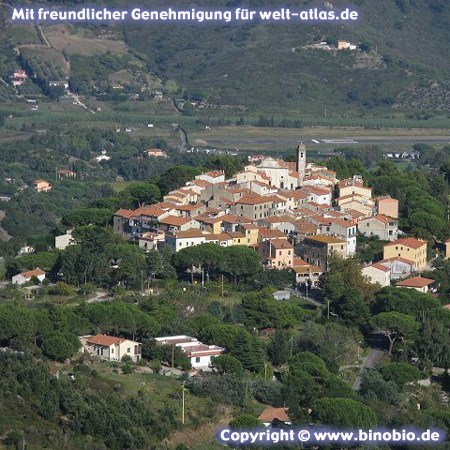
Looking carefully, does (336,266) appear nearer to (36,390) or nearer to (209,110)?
(36,390)

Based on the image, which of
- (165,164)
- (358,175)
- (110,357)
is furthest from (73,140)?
(110,357)

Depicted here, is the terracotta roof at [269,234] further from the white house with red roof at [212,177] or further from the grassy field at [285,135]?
the grassy field at [285,135]

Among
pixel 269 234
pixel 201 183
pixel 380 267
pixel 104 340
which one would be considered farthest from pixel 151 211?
pixel 104 340

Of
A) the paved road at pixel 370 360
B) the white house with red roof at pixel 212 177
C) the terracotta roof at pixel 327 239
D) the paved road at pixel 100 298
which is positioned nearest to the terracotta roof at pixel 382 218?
the terracotta roof at pixel 327 239

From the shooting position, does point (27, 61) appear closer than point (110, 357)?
No

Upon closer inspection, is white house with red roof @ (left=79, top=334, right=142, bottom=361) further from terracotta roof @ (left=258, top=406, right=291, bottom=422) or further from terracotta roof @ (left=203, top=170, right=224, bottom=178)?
terracotta roof @ (left=203, top=170, right=224, bottom=178)

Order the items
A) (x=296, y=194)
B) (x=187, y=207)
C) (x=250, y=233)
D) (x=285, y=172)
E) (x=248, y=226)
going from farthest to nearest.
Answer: (x=285, y=172) → (x=296, y=194) → (x=187, y=207) → (x=248, y=226) → (x=250, y=233)

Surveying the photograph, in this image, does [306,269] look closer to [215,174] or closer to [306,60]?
[215,174]
